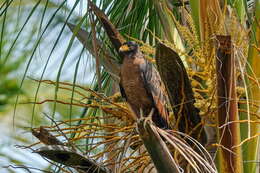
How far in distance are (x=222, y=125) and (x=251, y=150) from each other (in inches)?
10.9

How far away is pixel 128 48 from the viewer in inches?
99.2

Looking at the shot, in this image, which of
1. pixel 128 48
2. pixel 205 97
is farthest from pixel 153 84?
pixel 205 97

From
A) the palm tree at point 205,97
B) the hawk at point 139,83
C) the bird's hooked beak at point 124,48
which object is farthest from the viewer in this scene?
the hawk at point 139,83

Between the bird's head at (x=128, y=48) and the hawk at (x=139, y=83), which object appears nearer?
the bird's head at (x=128, y=48)

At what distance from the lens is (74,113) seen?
15.9ft

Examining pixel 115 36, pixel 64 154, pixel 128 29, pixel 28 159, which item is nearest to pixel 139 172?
pixel 64 154

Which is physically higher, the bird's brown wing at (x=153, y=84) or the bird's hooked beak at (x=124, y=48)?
the bird's hooked beak at (x=124, y=48)

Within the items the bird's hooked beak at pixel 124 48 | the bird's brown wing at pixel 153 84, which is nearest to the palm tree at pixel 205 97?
the bird's hooked beak at pixel 124 48

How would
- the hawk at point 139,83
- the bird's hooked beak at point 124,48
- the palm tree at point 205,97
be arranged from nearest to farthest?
the palm tree at point 205,97 < the bird's hooked beak at point 124,48 < the hawk at point 139,83

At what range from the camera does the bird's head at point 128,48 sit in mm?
2424

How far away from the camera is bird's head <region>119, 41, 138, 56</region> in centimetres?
242

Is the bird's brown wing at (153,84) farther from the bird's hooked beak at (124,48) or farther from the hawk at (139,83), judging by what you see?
the bird's hooked beak at (124,48)

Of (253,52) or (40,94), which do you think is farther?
(40,94)

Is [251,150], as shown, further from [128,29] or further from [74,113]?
[74,113]
